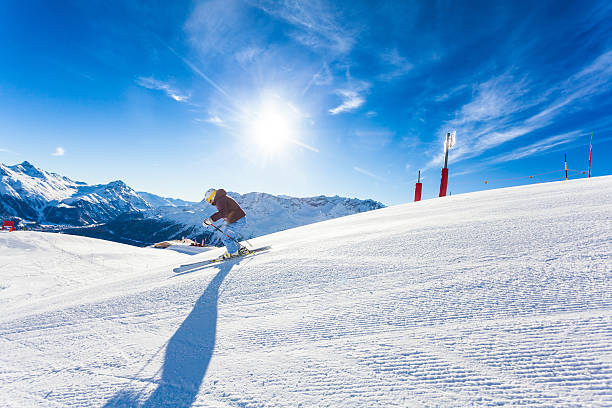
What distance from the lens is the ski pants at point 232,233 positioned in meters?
6.03

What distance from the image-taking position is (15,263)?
24.9ft

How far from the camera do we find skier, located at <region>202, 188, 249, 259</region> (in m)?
6.05

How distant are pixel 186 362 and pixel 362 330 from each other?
1612mm

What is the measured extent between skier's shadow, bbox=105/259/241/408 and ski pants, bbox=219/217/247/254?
8.70ft

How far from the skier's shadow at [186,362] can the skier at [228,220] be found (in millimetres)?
2669

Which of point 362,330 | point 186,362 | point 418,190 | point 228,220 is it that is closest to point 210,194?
point 228,220

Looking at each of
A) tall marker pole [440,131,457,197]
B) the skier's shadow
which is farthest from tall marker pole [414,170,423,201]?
the skier's shadow

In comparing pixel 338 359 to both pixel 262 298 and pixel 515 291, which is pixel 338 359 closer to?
pixel 262 298

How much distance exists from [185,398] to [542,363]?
2.52 metres

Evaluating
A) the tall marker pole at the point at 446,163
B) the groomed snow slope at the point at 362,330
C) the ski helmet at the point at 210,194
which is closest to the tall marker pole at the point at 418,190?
the tall marker pole at the point at 446,163

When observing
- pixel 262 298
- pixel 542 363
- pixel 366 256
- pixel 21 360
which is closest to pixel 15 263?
pixel 21 360

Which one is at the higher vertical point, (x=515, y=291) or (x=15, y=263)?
(x=515, y=291)

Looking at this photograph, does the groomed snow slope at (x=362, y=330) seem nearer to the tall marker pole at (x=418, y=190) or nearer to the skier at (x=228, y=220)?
the skier at (x=228, y=220)

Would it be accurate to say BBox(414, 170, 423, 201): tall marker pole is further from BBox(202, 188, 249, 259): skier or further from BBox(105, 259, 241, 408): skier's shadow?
BBox(105, 259, 241, 408): skier's shadow
